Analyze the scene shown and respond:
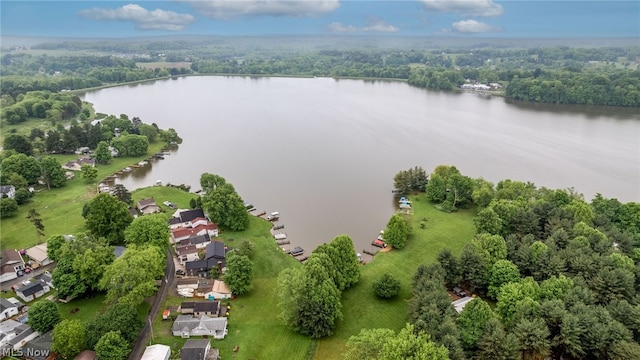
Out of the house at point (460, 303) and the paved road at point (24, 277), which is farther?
the paved road at point (24, 277)

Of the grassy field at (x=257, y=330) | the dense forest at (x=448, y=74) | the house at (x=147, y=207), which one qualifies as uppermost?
the dense forest at (x=448, y=74)

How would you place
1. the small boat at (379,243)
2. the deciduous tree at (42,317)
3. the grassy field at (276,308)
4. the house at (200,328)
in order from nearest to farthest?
the deciduous tree at (42,317) < the grassy field at (276,308) < the house at (200,328) < the small boat at (379,243)

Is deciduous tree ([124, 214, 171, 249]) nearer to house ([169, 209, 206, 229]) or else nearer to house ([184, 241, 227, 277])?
house ([184, 241, 227, 277])

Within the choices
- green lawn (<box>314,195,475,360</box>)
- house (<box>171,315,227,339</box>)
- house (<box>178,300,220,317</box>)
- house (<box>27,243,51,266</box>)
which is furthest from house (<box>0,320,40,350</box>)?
green lawn (<box>314,195,475,360</box>)

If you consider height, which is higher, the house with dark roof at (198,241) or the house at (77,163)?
the house at (77,163)

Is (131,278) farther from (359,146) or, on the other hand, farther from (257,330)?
(359,146)

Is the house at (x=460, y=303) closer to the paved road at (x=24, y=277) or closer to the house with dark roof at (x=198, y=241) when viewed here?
the house with dark roof at (x=198, y=241)

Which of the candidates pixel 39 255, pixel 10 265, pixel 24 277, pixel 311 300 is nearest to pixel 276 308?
pixel 311 300

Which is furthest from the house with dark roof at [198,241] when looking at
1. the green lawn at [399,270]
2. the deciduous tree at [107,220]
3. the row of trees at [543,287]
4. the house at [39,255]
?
the row of trees at [543,287]
